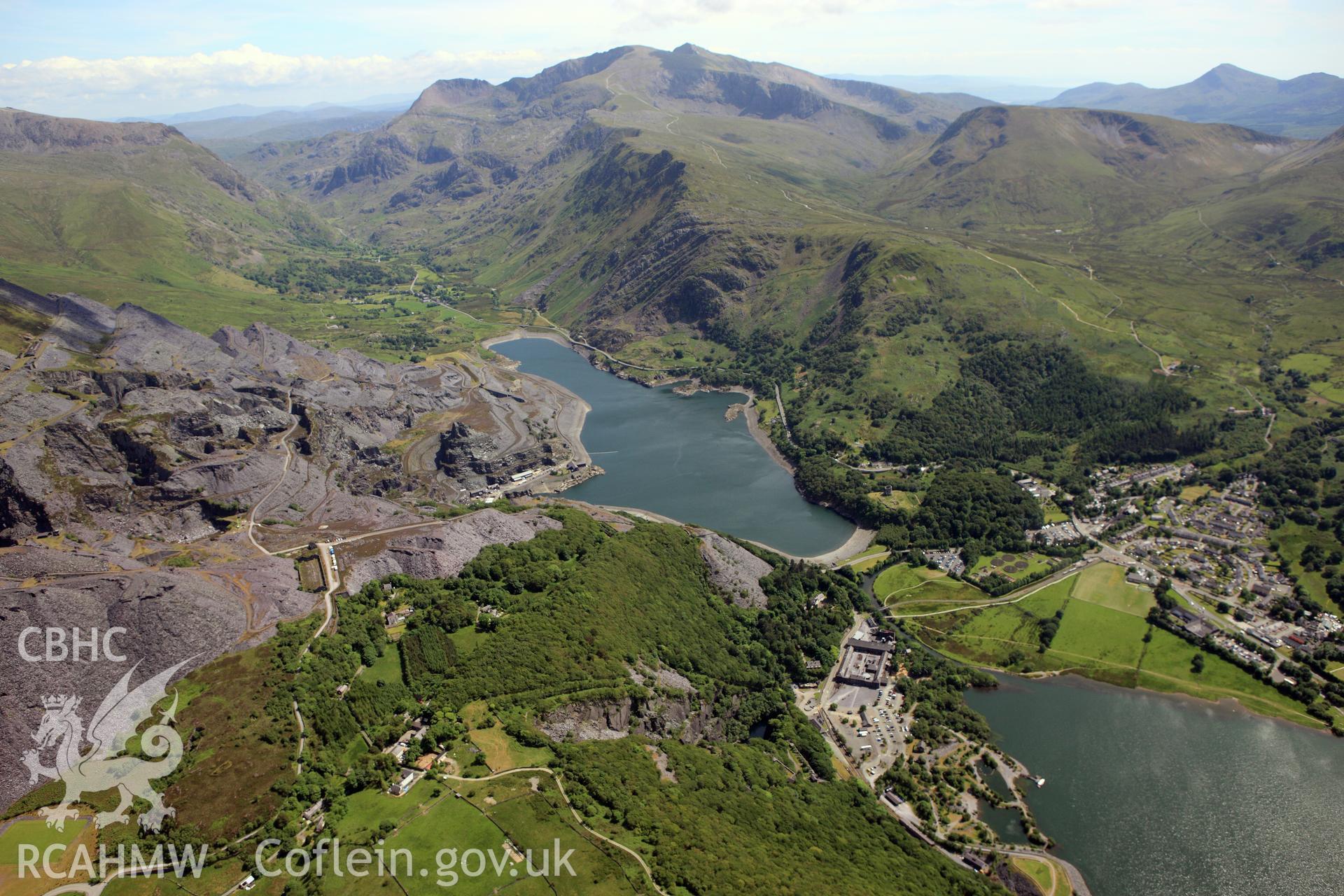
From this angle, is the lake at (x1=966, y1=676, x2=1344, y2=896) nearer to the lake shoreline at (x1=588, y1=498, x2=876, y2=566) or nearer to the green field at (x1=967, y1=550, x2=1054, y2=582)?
the green field at (x1=967, y1=550, x2=1054, y2=582)

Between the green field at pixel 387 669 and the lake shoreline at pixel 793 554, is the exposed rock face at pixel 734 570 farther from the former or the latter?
the green field at pixel 387 669

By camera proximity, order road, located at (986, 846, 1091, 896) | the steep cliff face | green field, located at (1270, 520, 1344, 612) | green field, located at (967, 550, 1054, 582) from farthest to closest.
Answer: green field, located at (967, 550, 1054, 582)
green field, located at (1270, 520, 1344, 612)
the steep cliff face
road, located at (986, 846, 1091, 896)

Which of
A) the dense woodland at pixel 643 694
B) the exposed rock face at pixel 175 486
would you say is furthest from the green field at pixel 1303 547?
the exposed rock face at pixel 175 486

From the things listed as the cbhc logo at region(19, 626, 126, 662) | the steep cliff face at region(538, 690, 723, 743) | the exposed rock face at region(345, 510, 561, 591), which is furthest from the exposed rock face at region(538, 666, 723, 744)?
the cbhc logo at region(19, 626, 126, 662)

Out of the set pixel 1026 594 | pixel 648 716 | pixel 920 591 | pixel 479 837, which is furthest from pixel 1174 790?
pixel 479 837

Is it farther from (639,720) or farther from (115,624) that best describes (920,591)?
(115,624)
